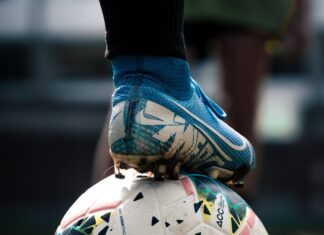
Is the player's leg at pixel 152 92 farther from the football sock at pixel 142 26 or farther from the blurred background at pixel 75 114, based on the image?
the blurred background at pixel 75 114

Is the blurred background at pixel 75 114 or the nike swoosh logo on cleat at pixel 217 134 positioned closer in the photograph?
the nike swoosh logo on cleat at pixel 217 134

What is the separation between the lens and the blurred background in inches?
218

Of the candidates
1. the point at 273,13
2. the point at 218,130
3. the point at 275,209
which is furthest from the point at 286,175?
the point at 218,130

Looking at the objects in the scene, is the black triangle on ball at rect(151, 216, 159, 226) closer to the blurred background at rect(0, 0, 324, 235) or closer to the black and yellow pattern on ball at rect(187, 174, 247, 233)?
the black and yellow pattern on ball at rect(187, 174, 247, 233)

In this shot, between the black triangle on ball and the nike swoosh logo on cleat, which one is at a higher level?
the nike swoosh logo on cleat

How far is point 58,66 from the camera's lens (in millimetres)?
6051

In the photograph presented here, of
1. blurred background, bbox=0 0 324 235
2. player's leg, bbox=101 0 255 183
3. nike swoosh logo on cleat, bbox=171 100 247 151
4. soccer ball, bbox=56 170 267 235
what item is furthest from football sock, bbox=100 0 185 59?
blurred background, bbox=0 0 324 235

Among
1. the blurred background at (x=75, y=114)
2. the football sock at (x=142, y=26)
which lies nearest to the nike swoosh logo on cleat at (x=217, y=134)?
the football sock at (x=142, y=26)

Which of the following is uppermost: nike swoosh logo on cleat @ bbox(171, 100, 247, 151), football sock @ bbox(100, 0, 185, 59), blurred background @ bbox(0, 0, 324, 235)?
football sock @ bbox(100, 0, 185, 59)

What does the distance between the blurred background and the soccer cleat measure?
356 centimetres

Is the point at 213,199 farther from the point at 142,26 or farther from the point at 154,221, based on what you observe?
the point at 142,26

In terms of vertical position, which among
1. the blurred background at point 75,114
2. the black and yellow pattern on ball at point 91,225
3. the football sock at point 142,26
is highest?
the football sock at point 142,26

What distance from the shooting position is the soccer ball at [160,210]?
1602mm

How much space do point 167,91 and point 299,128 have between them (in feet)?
13.4
